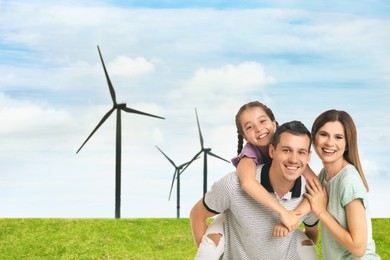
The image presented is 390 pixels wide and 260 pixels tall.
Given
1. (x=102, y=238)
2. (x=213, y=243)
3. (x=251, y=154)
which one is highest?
(x=251, y=154)

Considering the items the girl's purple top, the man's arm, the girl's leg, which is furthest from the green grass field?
the girl's purple top

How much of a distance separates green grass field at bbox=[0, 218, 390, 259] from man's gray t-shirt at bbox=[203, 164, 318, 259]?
6.96 metres

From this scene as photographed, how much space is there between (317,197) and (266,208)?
15.0 inches

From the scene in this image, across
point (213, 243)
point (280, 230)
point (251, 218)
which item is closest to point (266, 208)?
point (251, 218)

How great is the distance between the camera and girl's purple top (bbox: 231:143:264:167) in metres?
4.52

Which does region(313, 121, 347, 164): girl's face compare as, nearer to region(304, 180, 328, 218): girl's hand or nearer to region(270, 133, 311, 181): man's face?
region(270, 133, 311, 181): man's face

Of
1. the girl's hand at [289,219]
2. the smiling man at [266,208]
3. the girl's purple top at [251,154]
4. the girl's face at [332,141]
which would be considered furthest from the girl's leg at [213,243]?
the girl's face at [332,141]

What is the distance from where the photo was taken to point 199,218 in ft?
15.8

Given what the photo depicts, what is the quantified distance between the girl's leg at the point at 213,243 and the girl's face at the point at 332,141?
0.98m

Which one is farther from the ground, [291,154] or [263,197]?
[291,154]

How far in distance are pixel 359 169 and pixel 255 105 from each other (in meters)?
0.84

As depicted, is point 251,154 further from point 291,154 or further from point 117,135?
point 117,135

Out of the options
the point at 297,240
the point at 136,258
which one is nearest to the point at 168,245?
the point at 136,258

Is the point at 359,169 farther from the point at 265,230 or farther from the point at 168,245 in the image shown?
the point at 168,245
